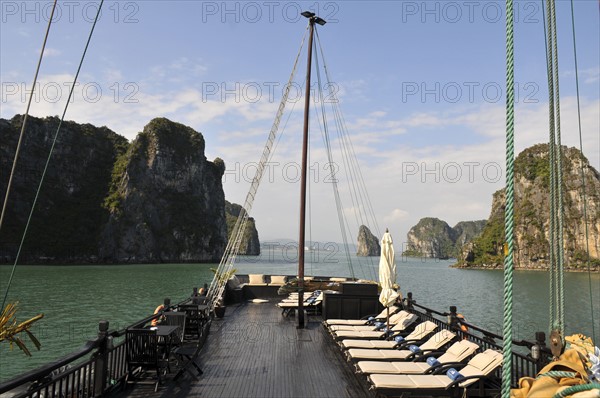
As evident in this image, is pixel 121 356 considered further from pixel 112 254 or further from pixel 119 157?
pixel 119 157

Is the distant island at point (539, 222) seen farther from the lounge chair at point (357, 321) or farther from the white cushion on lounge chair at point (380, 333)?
the white cushion on lounge chair at point (380, 333)

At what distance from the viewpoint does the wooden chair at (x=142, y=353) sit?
24.8ft

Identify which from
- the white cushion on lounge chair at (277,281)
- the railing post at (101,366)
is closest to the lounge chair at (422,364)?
the railing post at (101,366)

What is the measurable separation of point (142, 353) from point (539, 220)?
155 metres

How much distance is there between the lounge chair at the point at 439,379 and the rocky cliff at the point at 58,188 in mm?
120187

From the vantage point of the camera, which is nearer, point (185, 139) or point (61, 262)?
point (61, 262)

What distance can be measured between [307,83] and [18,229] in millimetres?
128428

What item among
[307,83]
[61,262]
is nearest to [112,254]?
[61,262]

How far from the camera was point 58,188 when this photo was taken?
13525 cm

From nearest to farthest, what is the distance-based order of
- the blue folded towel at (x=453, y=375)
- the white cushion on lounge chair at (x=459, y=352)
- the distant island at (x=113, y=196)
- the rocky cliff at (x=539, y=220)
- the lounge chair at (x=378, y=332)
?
the blue folded towel at (x=453, y=375) < the white cushion on lounge chair at (x=459, y=352) < the lounge chair at (x=378, y=332) < the distant island at (x=113, y=196) < the rocky cliff at (x=539, y=220)

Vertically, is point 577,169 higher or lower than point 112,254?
higher

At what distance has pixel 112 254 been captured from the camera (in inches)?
4899

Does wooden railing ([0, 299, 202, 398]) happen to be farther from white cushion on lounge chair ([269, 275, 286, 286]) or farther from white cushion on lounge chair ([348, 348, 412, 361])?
white cushion on lounge chair ([269, 275, 286, 286])

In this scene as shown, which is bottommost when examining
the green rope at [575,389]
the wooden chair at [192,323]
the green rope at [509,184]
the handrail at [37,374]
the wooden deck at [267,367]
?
the wooden deck at [267,367]
